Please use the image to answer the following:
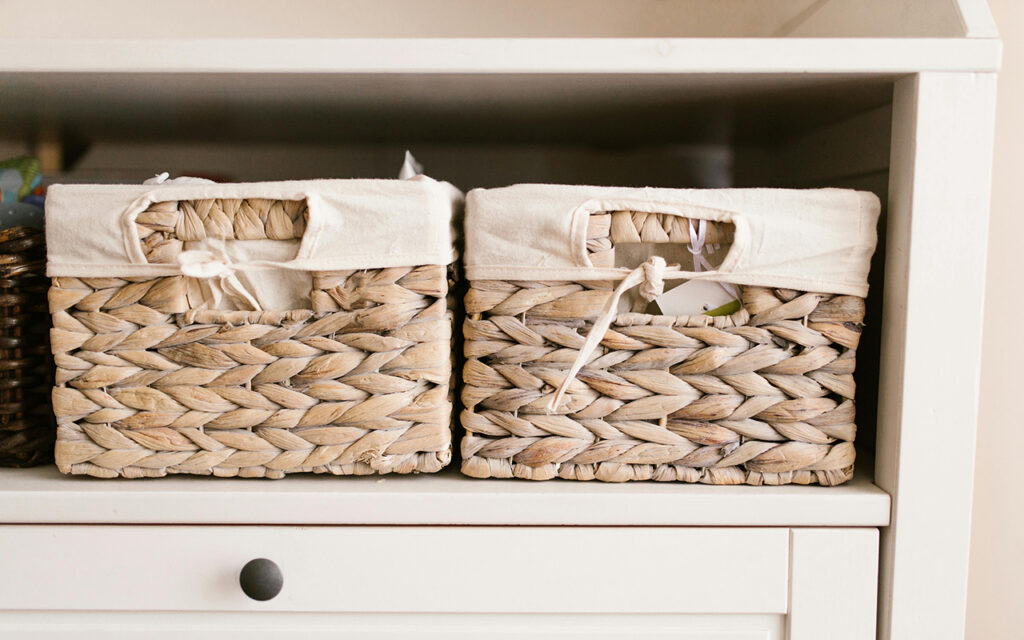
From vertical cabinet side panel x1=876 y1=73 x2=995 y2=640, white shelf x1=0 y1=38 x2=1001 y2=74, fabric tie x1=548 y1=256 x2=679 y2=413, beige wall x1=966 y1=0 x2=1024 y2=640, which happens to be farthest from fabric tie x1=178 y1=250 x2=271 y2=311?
beige wall x1=966 y1=0 x2=1024 y2=640

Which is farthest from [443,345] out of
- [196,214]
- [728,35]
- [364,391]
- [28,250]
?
[728,35]

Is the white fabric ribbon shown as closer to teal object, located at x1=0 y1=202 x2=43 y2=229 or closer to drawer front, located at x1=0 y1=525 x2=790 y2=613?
drawer front, located at x1=0 y1=525 x2=790 y2=613

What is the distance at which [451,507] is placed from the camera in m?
0.51

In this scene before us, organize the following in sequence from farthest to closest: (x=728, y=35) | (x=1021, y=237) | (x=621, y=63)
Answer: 1. (x=728, y=35)
2. (x=1021, y=237)
3. (x=621, y=63)

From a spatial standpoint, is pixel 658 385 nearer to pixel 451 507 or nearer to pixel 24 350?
pixel 451 507

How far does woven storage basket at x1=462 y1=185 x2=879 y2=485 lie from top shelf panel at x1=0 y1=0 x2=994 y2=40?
0.50 metres

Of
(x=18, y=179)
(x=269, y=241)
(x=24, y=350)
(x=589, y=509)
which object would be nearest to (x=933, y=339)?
(x=589, y=509)

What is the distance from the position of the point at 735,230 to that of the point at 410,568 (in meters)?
0.35

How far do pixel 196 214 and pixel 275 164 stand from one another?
446 millimetres

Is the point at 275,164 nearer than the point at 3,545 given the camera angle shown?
No

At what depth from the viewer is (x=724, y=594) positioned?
518 millimetres

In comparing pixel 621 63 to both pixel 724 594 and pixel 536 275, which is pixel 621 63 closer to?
pixel 536 275

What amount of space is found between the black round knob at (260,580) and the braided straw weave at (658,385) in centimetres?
16

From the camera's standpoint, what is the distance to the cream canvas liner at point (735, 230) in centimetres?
50
